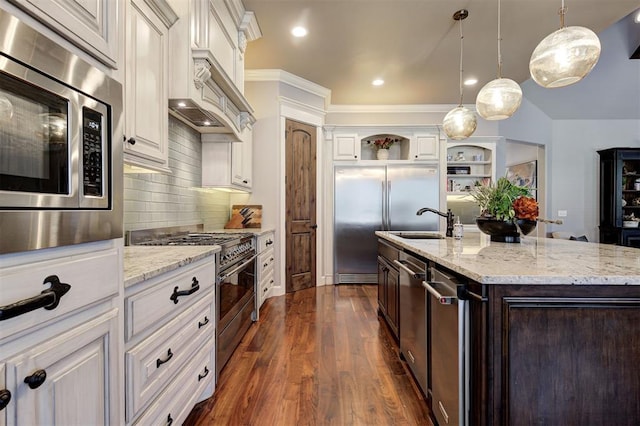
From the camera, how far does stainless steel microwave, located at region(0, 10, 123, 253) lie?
25.3 inches

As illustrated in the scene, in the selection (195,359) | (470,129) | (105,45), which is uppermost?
(470,129)

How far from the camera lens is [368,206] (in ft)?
16.2

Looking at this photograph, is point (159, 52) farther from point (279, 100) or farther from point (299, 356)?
point (279, 100)

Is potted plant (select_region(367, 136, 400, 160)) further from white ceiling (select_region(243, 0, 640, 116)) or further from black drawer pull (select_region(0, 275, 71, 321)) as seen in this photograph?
black drawer pull (select_region(0, 275, 71, 321))

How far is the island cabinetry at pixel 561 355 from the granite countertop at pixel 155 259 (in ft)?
4.09

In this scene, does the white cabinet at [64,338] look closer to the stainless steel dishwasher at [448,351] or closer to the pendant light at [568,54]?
the stainless steel dishwasher at [448,351]

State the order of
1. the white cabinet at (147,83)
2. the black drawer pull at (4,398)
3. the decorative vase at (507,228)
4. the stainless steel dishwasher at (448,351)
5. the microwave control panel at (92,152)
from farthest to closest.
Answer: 1. the decorative vase at (507,228)
2. the white cabinet at (147,83)
3. the stainless steel dishwasher at (448,351)
4. the microwave control panel at (92,152)
5. the black drawer pull at (4,398)

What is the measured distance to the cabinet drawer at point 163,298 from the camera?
1125 millimetres

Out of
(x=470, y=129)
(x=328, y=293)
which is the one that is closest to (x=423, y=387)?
(x=470, y=129)

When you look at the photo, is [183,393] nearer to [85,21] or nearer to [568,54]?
[85,21]

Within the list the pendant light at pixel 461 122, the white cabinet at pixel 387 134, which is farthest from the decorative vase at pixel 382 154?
the pendant light at pixel 461 122

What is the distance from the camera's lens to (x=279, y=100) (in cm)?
426

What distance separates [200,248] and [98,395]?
1019 mm

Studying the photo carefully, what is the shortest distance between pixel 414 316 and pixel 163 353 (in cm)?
141
